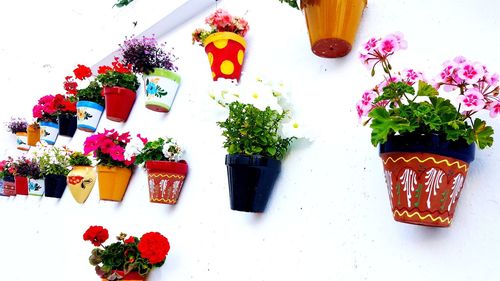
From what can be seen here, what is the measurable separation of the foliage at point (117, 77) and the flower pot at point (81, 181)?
1.78 feet

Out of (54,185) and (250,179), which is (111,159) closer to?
(54,185)

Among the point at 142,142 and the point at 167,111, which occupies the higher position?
the point at 167,111

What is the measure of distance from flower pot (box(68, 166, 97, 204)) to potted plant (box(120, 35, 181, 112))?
2.44 ft

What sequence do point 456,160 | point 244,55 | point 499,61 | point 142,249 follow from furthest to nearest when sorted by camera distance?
1. point 244,55
2. point 142,249
3. point 499,61
4. point 456,160

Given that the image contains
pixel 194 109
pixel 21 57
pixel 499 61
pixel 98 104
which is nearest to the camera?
pixel 499 61

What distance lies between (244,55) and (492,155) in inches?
41.1

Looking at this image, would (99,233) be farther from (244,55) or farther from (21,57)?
(21,57)

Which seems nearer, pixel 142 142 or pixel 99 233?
pixel 99 233

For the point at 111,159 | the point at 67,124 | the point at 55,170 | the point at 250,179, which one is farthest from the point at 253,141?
the point at 67,124

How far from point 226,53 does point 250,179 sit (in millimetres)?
568

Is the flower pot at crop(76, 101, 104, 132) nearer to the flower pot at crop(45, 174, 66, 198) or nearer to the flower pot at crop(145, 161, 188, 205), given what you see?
the flower pot at crop(45, 174, 66, 198)

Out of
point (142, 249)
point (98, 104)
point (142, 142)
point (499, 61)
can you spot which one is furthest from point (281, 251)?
point (98, 104)

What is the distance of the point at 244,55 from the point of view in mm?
1724

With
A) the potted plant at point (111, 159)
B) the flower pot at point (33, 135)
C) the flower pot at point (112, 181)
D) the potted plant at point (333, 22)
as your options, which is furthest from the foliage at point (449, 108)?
the flower pot at point (33, 135)
